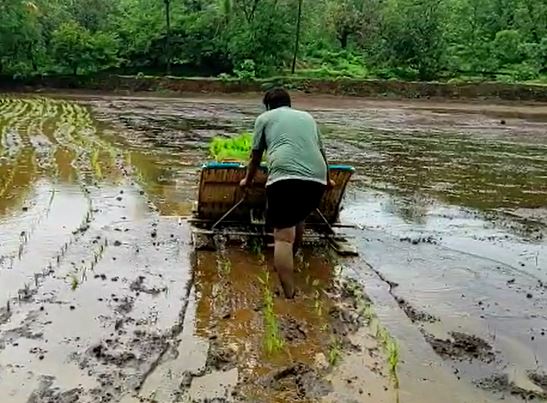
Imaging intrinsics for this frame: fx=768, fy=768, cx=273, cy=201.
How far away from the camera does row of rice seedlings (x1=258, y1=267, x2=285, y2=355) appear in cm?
465

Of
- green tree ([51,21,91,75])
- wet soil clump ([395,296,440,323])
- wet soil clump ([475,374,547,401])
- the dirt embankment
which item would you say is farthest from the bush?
wet soil clump ([475,374,547,401])

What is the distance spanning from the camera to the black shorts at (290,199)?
5574 mm

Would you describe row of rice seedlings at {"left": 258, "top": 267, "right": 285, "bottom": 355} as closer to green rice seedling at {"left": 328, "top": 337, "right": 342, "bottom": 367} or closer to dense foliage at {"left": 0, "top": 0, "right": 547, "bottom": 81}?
green rice seedling at {"left": 328, "top": 337, "right": 342, "bottom": 367}

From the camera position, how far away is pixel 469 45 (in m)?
39.6

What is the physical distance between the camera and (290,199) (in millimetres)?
5617

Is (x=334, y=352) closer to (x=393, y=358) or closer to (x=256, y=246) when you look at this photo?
(x=393, y=358)

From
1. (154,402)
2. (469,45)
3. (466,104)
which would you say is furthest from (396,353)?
(469,45)

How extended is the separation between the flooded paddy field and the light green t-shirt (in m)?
0.93

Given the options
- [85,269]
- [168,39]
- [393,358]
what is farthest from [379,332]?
[168,39]

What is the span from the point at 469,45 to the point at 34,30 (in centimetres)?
2164

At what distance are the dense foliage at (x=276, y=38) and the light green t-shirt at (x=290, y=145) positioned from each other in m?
30.2

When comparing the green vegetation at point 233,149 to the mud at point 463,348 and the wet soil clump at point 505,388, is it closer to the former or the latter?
the mud at point 463,348

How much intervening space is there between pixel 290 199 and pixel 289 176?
19cm

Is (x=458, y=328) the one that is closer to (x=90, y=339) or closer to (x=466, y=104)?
(x=90, y=339)
